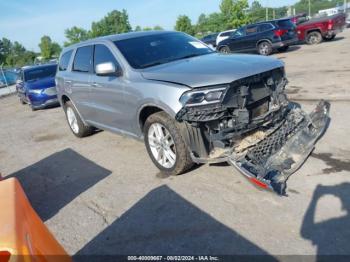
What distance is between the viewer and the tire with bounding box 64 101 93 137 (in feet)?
23.9

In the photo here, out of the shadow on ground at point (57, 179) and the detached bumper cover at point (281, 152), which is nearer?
the detached bumper cover at point (281, 152)

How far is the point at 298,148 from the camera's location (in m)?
4.39

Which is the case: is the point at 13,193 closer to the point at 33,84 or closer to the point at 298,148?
the point at 298,148

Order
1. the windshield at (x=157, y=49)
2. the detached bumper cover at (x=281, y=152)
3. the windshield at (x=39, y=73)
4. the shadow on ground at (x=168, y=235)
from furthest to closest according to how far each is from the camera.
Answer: the windshield at (x=39, y=73) < the windshield at (x=157, y=49) < the detached bumper cover at (x=281, y=152) < the shadow on ground at (x=168, y=235)

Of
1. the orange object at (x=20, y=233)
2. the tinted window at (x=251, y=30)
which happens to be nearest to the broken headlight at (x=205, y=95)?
the orange object at (x=20, y=233)

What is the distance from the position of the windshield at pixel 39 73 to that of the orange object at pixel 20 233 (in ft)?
41.2

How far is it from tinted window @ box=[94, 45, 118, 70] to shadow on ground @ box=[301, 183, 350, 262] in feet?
11.0

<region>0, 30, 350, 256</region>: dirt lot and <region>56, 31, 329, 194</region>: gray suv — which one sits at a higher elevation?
<region>56, 31, 329, 194</region>: gray suv

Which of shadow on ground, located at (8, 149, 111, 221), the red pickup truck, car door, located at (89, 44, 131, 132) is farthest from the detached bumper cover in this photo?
the red pickup truck

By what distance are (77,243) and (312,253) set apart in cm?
228

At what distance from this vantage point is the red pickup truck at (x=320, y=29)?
62.9ft

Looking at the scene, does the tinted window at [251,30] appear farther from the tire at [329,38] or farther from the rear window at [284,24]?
the tire at [329,38]

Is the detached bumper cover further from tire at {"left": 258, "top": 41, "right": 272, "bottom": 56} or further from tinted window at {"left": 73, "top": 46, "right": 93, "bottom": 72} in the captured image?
tire at {"left": 258, "top": 41, "right": 272, "bottom": 56}

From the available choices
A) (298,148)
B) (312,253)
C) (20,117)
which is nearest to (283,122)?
(298,148)
